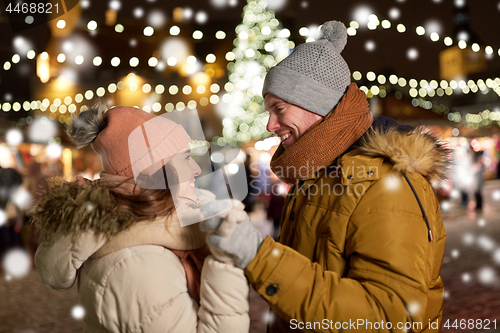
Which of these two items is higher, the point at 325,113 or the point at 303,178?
the point at 325,113

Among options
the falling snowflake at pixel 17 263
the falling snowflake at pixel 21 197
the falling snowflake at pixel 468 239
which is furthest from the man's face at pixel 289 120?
the falling snowflake at pixel 21 197

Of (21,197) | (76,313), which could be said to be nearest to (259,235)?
(76,313)

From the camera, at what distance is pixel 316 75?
6.08 feet

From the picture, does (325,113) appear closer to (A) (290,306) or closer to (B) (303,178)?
(B) (303,178)

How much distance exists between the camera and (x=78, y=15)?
6566 mm

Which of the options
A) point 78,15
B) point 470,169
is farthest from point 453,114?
→ point 78,15

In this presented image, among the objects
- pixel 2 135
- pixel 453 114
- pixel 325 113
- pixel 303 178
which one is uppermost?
pixel 325 113

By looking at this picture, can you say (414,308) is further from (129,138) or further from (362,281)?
(129,138)

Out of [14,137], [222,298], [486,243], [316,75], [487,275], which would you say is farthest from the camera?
[14,137]

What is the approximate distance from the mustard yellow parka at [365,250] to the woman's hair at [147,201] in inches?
17.0

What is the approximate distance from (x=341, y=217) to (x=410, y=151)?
39 cm

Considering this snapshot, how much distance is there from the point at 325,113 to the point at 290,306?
922 millimetres

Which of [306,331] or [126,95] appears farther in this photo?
[126,95]

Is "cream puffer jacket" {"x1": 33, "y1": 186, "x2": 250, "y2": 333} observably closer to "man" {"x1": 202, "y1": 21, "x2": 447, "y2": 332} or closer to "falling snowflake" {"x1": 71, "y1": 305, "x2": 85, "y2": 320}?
"man" {"x1": 202, "y1": 21, "x2": 447, "y2": 332}
